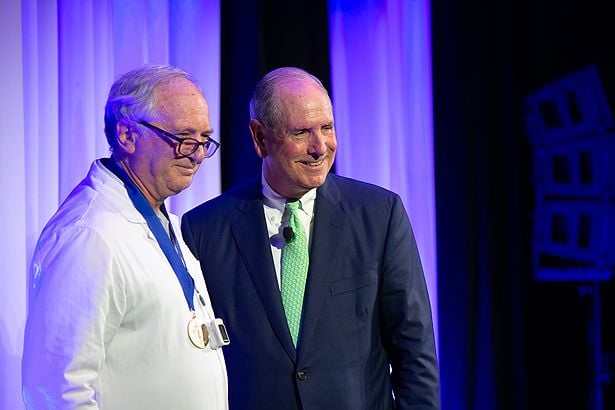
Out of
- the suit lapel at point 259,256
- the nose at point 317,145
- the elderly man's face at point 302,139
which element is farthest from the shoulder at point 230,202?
the nose at point 317,145

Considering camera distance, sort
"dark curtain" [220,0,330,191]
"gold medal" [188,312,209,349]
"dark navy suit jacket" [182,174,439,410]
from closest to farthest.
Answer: "gold medal" [188,312,209,349] < "dark navy suit jacket" [182,174,439,410] < "dark curtain" [220,0,330,191]

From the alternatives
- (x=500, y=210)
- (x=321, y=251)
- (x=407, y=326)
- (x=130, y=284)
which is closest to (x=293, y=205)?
(x=321, y=251)

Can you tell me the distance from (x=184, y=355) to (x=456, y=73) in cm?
201

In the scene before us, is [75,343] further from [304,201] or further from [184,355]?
[304,201]

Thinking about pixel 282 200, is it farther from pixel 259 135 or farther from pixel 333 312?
pixel 333 312

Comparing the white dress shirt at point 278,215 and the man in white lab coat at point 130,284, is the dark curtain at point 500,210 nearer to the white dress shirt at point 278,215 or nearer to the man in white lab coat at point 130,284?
the white dress shirt at point 278,215

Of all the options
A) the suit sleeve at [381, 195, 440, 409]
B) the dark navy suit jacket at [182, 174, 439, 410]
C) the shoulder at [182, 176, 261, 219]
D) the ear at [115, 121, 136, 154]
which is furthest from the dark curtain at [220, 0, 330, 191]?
the ear at [115, 121, 136, 154]

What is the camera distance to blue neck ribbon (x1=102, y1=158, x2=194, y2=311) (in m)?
1.74

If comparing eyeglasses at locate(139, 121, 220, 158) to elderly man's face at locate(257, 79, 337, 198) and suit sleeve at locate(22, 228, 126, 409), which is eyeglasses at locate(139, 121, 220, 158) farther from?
elderly man's face at locate(257, 79, 337, 198)

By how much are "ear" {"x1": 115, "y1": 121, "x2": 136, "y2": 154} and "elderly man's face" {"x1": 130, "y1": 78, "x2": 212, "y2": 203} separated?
11 mm

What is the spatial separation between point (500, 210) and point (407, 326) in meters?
1.41

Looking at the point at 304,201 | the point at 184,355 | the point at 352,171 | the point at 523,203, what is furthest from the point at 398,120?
the point at 184,355

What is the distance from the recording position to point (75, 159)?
2670 millimetres

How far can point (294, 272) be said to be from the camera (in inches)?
84.6
